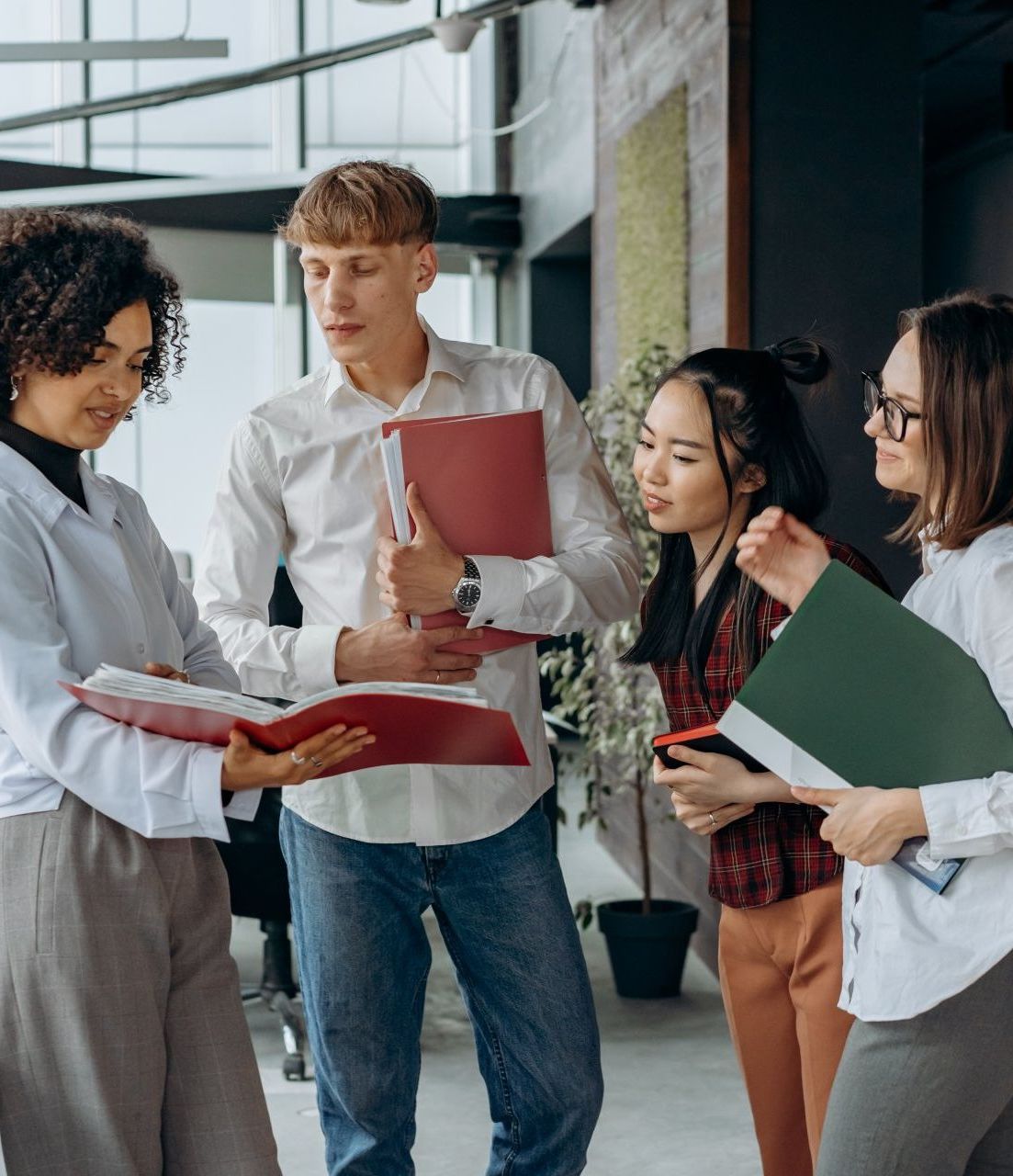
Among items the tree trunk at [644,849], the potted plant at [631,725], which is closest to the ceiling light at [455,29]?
the potted plant at [631,725]

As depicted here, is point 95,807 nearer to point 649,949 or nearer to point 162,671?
point 162,671

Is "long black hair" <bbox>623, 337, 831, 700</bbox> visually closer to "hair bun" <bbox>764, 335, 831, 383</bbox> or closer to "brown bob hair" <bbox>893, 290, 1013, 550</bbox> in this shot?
"hair bun" <bbox>764, 335, 831, 383</bbox>

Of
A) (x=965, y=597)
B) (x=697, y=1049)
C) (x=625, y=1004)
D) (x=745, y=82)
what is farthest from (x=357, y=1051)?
(x=745, y=82)

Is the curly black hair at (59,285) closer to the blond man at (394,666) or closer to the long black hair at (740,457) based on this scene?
the blond man at (394,666)

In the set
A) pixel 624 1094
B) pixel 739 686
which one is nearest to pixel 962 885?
pixel 739 686

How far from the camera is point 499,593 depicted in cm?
201

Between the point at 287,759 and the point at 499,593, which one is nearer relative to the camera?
the point at 287,759

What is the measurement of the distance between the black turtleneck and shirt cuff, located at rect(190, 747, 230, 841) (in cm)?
35

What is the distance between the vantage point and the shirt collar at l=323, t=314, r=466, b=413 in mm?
2180

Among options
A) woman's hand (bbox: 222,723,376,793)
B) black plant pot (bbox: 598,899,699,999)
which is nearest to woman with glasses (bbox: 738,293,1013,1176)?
woman's hand (bbox: 222,723,376,793)

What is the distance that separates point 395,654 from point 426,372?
0.47 m

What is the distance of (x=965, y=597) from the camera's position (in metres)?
1.56

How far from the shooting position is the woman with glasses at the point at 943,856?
1472 millimetres

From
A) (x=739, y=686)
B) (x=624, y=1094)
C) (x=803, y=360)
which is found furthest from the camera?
(x=624, y=1094)
